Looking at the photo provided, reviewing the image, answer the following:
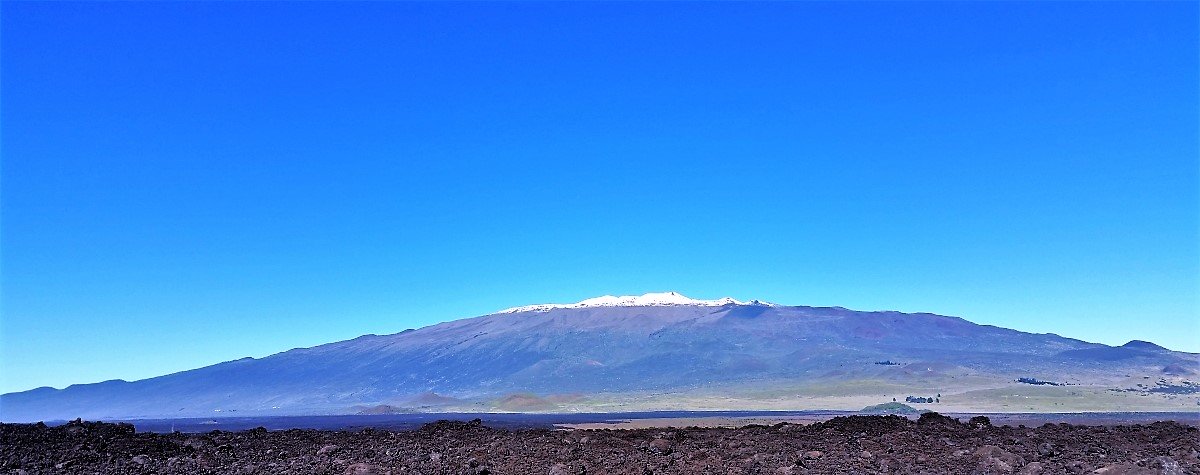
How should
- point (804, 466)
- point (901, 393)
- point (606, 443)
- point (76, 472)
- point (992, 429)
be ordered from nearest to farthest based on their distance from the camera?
1. point (804, 466)
2. point (76, 472)
3. point (606, 443)
4. point (992, 429)
5. point (901, 393)

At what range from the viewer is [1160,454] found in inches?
1164

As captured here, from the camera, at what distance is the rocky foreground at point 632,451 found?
2766 centimetres

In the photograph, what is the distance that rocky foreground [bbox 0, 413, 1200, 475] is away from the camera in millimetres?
27656

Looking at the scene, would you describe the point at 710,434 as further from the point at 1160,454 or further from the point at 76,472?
the point at 76,472

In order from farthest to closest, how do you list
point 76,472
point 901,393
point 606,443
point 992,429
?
point 901,393 → point 992,429 → point 606,443 → point 76,472

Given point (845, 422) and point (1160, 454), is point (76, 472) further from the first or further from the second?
point (1160, 454)

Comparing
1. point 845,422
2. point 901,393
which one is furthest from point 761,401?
point 845,422

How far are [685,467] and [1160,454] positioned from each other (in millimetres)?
16120

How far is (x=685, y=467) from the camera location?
91.9 feet

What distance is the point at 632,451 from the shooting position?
32.1 m

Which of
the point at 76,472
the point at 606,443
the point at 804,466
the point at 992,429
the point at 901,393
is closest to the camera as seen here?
the point at 804,466

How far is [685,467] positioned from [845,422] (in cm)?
1332

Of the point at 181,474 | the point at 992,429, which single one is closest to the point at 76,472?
the point at 181,474

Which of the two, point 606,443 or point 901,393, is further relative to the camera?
point 901,393
